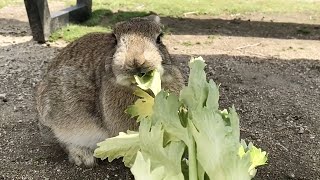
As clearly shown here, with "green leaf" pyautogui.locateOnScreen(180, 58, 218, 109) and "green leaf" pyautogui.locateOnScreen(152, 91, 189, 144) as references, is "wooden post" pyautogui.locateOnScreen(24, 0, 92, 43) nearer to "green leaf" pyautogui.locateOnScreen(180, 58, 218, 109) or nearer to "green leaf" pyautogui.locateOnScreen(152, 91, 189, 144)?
"green leaf" pyautogui.locateOnScreen(180, 58, 218, 109)

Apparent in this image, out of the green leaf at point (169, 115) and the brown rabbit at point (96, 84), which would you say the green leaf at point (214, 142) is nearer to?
the green leaf at point (169, 115)

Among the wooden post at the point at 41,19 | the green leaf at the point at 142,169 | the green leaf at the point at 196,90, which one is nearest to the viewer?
the green leaf at the point at 142,169

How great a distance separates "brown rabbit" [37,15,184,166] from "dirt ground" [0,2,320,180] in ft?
0.70

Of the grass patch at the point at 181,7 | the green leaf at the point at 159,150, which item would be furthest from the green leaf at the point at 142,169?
the grass patch at the point at 181,7

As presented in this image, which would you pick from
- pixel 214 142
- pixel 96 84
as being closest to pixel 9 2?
pixel 96 84

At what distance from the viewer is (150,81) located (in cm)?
284

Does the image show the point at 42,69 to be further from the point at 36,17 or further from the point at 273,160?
the point at 273,160

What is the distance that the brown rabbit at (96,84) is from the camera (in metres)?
3.03

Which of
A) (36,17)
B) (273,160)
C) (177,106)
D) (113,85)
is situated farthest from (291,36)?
(177,106)

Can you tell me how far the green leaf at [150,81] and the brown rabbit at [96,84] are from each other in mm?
32

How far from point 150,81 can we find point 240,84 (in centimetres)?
238

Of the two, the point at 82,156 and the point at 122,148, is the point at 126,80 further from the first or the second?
the point at 82,156

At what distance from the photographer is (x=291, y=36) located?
697cm

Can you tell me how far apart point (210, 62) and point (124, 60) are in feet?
9.72
